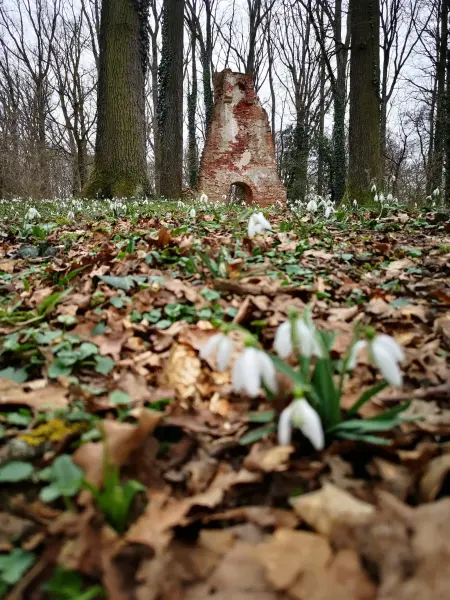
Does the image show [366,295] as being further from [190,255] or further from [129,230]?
[129,230]

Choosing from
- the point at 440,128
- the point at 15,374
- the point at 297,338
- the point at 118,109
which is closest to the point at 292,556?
the point at 297,338

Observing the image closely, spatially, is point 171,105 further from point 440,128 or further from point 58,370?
point 58,370

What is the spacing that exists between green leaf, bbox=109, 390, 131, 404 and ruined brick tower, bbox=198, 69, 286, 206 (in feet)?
37.9

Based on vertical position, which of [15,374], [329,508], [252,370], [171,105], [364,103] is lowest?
[329,508]

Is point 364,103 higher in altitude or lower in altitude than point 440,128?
lower

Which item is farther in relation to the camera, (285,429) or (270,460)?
(270,460)

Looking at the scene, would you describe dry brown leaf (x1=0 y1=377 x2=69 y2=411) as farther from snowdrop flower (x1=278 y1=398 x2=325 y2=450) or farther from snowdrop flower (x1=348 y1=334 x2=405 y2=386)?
snowdrop flower (x1=348 y1=334 x2=405 y2=386)

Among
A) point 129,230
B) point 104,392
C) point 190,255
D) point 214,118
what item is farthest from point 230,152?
point 104,392

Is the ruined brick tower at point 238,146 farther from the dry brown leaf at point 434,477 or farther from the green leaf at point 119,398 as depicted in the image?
the dry brown leaf at point 434,477

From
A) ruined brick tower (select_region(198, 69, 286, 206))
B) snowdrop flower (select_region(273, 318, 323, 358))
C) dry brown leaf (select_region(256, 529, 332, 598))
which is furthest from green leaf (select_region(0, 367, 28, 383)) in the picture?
ruined brick tower (select_region(198, 69, 286, 206))

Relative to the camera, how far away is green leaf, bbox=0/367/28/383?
1.57 metres

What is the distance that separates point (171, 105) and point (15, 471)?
42.5ft

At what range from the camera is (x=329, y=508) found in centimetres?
87

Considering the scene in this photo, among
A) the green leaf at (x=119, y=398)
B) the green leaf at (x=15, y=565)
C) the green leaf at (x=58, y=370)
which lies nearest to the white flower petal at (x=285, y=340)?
the green leaf at (x=119, y=398)
